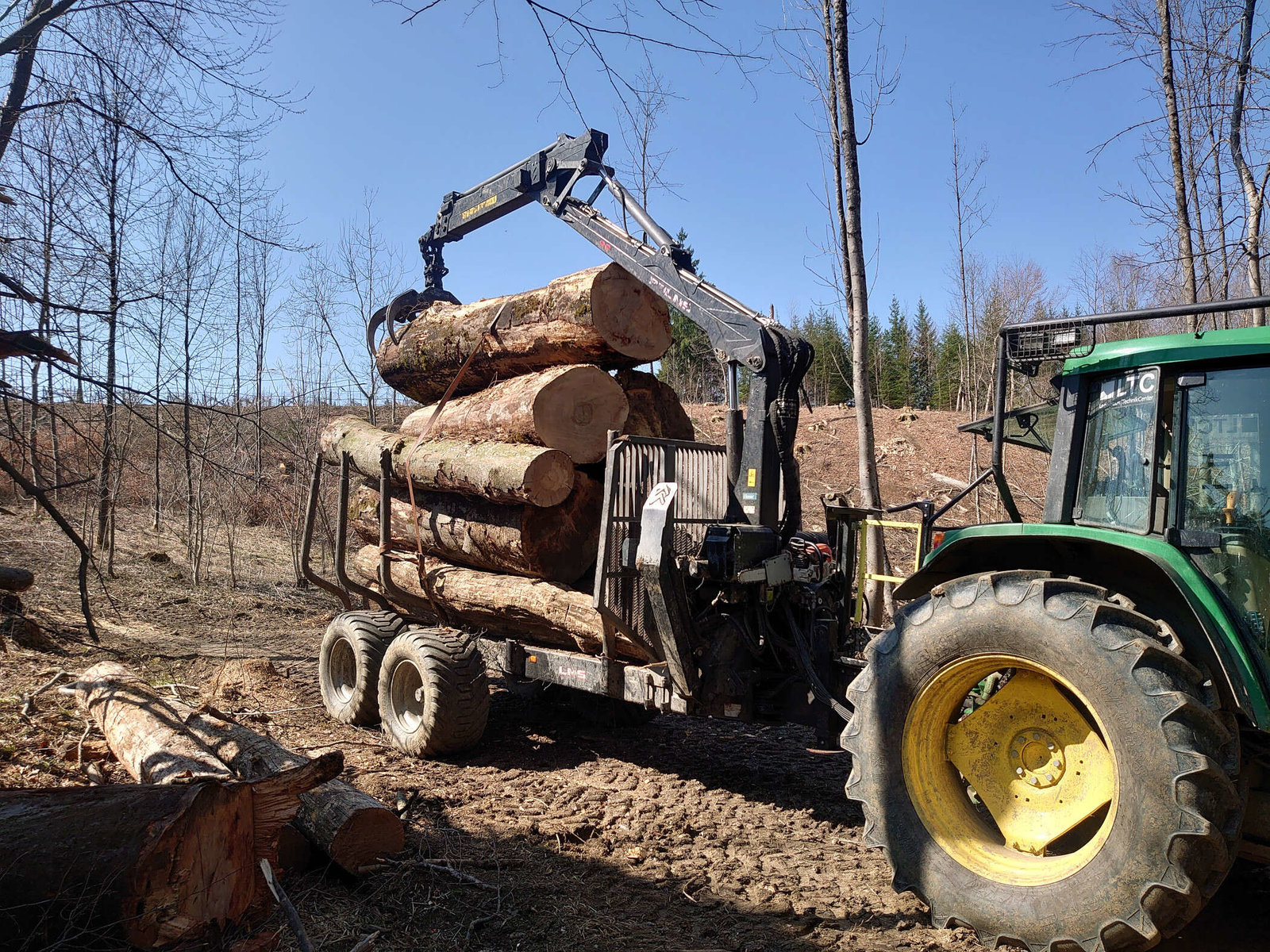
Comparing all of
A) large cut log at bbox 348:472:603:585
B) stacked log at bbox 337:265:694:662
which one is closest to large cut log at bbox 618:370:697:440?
stacked log at bbox 337:265:694:662

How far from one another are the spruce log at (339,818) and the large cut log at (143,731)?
0.19m

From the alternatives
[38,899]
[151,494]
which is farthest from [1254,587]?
[151,494]

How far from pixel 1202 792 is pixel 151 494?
931 inches

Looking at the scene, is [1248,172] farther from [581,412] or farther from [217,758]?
[217,758]

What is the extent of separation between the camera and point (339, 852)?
3.91 metres

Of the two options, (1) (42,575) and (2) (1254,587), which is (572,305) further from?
(1) (42,575)

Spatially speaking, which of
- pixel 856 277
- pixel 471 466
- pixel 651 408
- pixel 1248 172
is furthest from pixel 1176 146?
pixel 471 466

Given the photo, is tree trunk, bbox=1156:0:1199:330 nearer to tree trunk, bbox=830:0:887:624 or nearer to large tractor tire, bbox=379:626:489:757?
tree trunk, bbox=830:0:887:624

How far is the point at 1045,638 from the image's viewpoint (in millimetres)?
3367

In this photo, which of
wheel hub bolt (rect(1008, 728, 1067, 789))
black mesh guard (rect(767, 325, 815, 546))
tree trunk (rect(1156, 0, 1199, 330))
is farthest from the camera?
tree trunk (rect(1156, 0, 1199, 330))

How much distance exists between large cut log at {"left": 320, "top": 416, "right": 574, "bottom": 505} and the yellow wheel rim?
297cm

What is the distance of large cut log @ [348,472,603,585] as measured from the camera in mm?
6184

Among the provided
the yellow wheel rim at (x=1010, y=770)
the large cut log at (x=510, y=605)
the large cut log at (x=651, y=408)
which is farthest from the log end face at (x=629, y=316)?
the yellow wheel rim at (x=1010, y=770)

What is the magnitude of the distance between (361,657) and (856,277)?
18.8 feet
